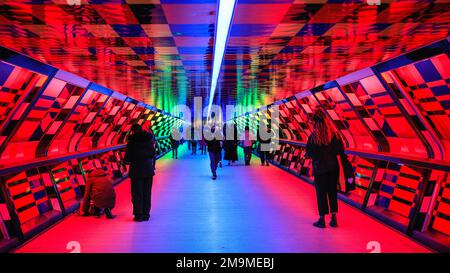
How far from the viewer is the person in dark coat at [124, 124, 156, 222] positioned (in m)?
6.29

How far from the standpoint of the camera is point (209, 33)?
431cm

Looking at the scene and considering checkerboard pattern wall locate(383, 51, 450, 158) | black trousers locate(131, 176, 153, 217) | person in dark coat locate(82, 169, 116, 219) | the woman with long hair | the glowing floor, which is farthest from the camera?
person in dark coat locate(82, 169, 116, 219)

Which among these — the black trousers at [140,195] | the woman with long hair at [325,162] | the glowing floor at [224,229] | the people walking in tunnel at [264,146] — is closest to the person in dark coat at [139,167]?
the black trousers at [140,195]

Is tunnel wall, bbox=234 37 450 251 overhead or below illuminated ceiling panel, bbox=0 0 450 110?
below

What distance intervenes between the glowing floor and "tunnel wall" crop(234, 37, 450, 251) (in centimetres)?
42

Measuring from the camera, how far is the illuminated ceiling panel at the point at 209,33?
3.28 meters

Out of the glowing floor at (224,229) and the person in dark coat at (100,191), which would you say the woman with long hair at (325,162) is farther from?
the person in dark coat at (100,191)

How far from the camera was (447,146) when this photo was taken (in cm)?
555

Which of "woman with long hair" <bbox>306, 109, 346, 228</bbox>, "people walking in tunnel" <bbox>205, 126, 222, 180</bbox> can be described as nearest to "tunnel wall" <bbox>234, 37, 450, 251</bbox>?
"woman with long hair" <bbox>306, 109, 346, 228</bbox>

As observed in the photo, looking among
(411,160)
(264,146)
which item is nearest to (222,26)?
(411,160)

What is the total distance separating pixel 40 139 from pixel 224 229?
3985mm

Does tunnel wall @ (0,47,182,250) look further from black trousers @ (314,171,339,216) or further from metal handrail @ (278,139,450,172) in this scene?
metal handrail @ (278,139,450,172)
